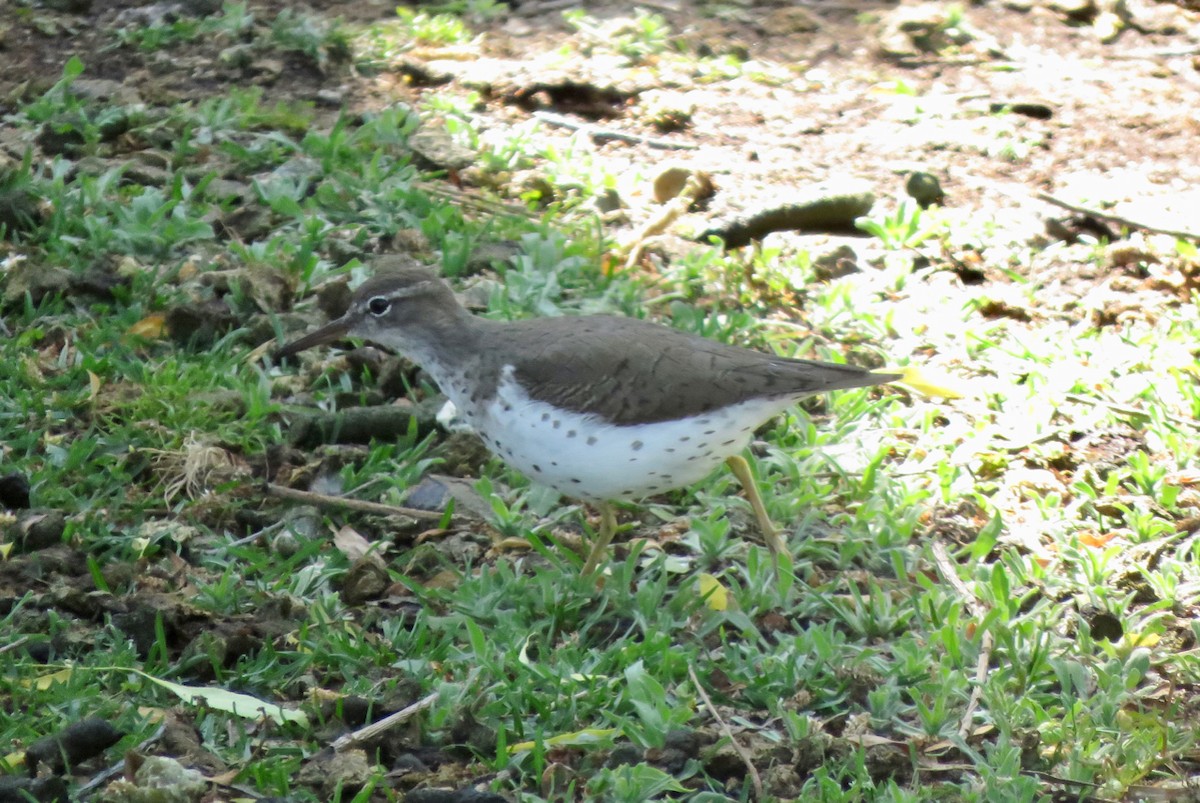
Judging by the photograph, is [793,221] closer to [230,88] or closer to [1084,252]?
[1084,252]

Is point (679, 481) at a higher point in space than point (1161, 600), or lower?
higher

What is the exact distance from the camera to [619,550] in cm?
519

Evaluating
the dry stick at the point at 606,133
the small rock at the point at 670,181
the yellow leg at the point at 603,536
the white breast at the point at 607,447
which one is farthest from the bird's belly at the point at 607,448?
the dry stick at the point at 606,133

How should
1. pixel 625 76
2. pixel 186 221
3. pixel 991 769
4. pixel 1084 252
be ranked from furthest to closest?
1. pixel 625 76
2. pixel 1084 252
3. pixel 186 221
4. pixel 991 769

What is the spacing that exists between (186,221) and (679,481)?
10.0 feet

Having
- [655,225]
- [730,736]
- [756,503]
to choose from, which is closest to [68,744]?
[730,736]

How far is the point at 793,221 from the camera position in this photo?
7.13 meters

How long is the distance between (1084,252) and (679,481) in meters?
3.31

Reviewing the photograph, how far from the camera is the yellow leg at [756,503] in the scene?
498 centimetres

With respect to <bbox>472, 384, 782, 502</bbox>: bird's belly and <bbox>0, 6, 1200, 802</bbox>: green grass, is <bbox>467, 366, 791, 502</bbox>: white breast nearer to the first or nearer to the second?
<bbox>472, 384, 782, 502</bbox>: bird's belly

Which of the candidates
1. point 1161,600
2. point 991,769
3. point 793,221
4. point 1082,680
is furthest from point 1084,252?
point 991,769

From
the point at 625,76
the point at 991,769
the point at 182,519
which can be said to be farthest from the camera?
the point at 625,76

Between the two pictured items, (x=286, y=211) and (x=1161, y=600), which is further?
(x=286, y=211)

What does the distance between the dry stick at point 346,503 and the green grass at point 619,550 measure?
5cm
